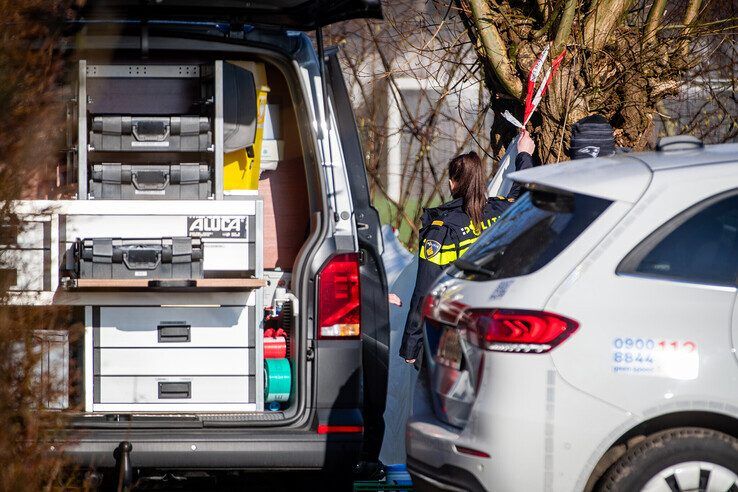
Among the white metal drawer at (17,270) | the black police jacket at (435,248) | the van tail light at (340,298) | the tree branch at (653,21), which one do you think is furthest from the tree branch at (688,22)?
the white metal drawer at (17,270)

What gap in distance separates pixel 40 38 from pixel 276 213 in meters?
3.11

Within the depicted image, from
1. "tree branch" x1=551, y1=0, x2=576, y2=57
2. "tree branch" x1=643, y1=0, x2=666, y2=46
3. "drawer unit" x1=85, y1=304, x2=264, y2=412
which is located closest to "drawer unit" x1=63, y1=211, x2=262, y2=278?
"drawer unit" x1=85, y1=304, x2=264, y2=412

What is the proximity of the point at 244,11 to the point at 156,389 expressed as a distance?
1.79 meters

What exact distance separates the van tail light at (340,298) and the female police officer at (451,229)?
3.22 ft

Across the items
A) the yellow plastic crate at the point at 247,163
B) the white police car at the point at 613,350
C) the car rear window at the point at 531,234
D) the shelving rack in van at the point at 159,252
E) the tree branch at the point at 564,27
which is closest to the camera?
the white police car at the point at 613,350

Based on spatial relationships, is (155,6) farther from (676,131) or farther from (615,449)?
(676,131)

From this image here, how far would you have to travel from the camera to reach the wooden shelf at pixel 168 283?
5465mm

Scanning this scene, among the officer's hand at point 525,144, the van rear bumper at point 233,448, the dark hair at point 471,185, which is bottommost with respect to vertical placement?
the van rear bumper at point 233,448

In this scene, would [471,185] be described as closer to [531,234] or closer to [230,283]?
[230,283]

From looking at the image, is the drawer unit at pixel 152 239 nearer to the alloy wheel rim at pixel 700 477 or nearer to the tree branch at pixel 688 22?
the alloy wheel rim at pixel 700 477

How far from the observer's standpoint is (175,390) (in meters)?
5.72

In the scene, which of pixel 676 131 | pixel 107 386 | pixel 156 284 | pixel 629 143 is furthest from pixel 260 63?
pixel 676 131

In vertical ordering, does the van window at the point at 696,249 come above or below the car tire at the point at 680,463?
above

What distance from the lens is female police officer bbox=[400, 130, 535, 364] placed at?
21.5 feet
